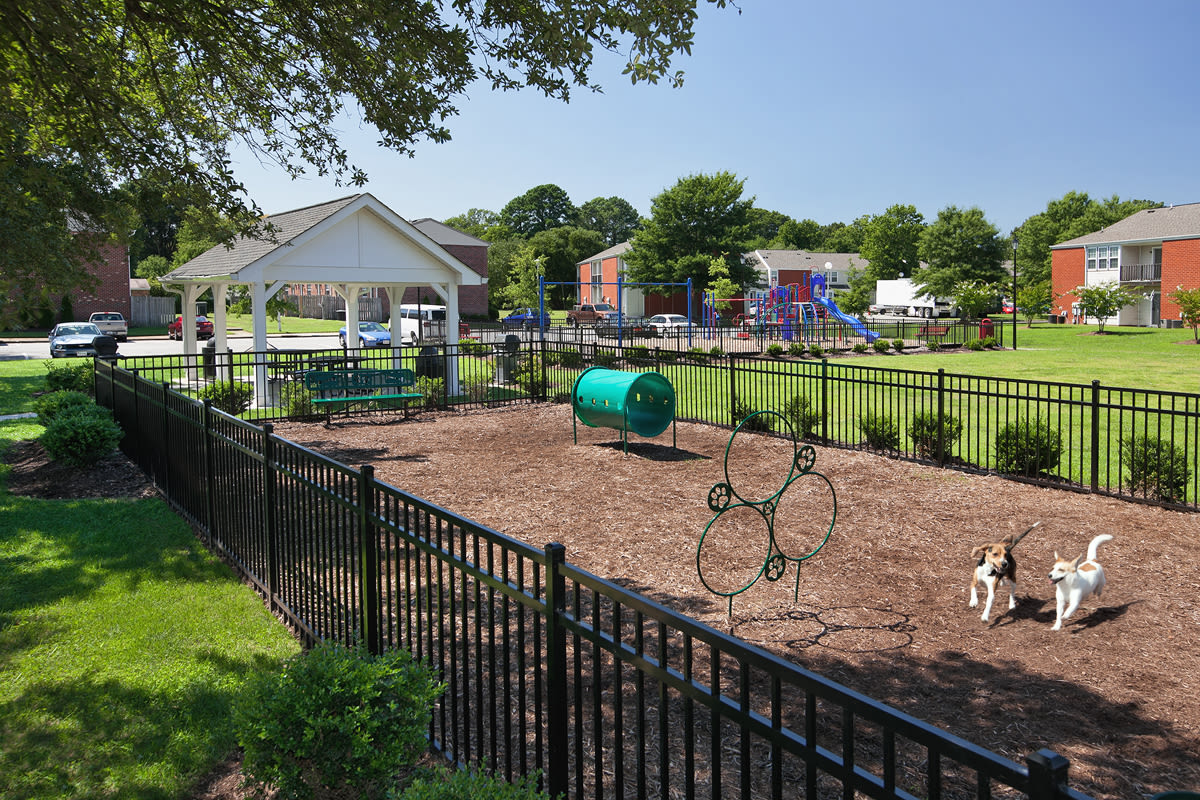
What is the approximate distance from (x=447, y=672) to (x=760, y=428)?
10.4 m

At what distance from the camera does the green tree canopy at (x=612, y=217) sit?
146 meters

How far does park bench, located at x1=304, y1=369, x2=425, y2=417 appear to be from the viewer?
55.8 ft

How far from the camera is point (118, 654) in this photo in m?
5.65

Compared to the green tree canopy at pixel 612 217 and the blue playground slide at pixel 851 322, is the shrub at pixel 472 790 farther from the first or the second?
the green tree canopy at pixel 612 217

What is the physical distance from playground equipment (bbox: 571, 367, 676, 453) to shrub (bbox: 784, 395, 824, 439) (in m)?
2.12

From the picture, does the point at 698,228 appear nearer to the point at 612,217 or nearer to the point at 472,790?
the point at 472,790

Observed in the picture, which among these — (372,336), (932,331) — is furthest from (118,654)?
(932,331)

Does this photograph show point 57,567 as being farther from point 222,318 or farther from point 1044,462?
point 222,318

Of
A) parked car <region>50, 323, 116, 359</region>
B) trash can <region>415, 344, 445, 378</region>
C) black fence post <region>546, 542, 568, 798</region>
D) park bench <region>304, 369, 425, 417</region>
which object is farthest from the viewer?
parked car <region>50, 323, 116, 359</region>

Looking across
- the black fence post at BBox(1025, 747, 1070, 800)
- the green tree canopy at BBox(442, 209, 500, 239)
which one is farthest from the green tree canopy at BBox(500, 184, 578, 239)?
the black fence post at BBox(1025, 747, 1070, 800)

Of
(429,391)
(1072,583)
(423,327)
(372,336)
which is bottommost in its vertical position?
(1072,583)

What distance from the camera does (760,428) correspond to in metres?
15.0

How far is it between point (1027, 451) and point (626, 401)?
215 inches

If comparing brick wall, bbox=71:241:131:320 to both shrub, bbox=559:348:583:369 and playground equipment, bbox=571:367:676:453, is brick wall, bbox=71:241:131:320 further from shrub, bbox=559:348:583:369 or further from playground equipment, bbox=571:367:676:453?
playground equipment, bbox=571:367:676:453
